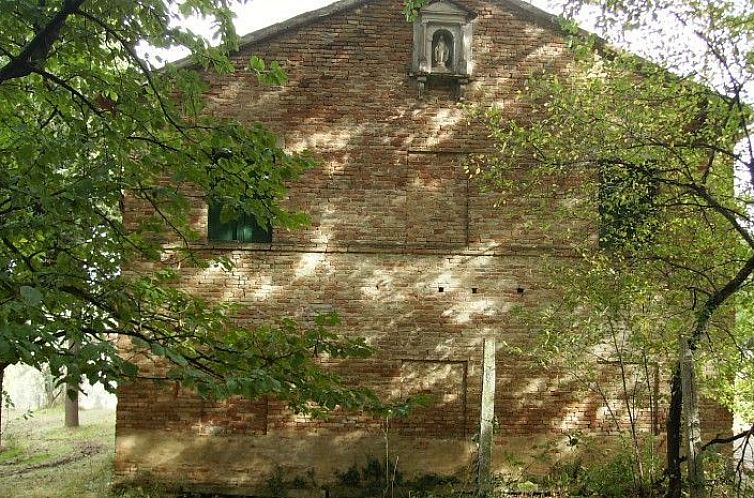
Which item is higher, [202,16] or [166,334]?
[202,16]

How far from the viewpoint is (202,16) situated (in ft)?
19.7

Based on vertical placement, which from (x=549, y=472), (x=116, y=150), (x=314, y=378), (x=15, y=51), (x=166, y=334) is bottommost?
(x=549, y=472)

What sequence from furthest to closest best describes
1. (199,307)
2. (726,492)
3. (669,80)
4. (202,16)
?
Answer: (726,492), (669,80), (202,16), (199,307)

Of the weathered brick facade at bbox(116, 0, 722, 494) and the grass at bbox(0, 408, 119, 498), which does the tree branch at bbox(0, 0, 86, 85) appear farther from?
the grass at bbox(0, 408, 119, 498)

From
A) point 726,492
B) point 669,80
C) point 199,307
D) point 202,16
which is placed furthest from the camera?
point 726,492

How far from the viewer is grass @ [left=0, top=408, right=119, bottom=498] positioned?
1168 cm

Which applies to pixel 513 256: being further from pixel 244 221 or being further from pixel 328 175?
pixel 244 221

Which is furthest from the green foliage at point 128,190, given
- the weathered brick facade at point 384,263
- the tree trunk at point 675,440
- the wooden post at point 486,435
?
the tree trunk at point 675,440

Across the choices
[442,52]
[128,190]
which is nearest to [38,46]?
[128,190]

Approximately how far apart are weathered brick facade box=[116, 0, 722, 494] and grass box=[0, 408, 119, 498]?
1.75 metres

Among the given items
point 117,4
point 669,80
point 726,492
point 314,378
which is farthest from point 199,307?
point 726,492

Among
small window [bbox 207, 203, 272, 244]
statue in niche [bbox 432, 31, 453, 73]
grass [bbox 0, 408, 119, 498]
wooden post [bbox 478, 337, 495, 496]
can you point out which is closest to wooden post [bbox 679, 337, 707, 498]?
wooden post [bbox 478, 337, 495, 496]

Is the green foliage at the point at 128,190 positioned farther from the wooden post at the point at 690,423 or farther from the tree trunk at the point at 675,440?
the tree trunk at the point at 675,440

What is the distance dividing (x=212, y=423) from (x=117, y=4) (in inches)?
300
